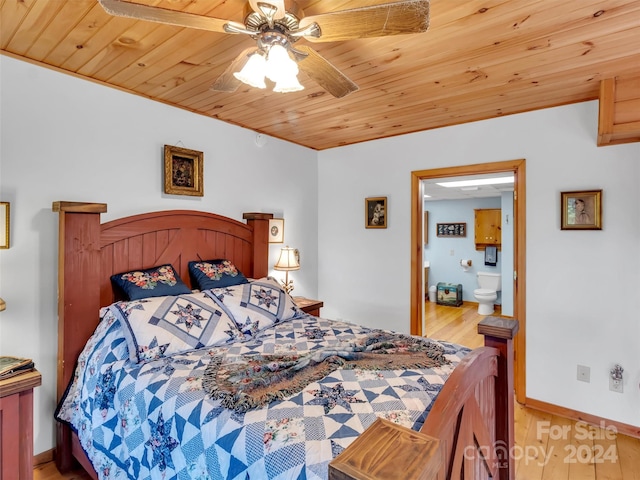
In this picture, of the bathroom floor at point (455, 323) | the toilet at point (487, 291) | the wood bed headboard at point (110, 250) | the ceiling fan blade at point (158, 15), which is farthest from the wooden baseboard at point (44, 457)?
the toilet at point (487, 291)

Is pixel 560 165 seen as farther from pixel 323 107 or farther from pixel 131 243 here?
pixel 131 243

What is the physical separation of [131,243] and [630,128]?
3.40m

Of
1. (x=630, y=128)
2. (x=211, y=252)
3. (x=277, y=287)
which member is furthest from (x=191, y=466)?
(x=630, y=128)

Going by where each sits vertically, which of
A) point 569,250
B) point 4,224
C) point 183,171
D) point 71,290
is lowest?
point 71,290

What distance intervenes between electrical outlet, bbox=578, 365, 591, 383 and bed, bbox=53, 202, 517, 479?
4.53 feet

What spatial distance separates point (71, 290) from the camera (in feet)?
6.71

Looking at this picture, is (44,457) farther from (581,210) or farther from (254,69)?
(581,210)

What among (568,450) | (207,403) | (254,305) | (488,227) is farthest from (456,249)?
(207,403)

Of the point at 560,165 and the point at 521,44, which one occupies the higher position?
the point at 521,44

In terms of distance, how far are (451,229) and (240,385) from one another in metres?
6.22

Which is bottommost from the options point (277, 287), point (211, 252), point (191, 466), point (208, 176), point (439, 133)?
point (191, 466)

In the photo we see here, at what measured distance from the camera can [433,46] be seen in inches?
72.4

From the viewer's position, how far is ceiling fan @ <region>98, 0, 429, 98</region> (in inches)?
46.5

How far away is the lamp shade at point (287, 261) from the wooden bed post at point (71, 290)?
159cm
